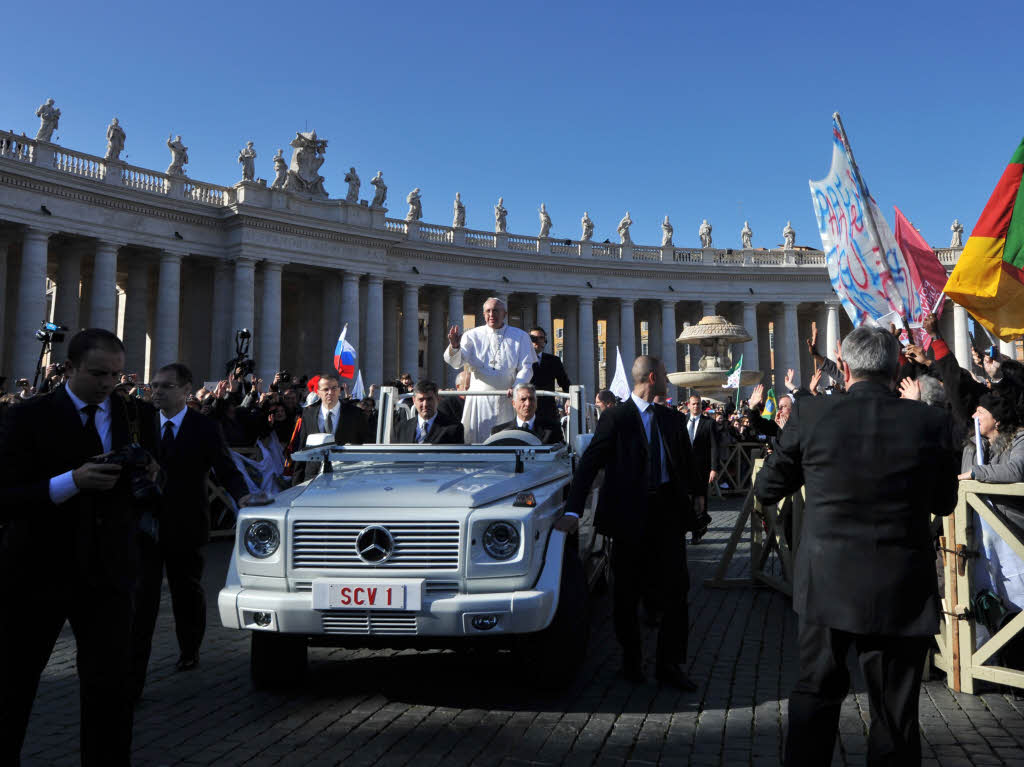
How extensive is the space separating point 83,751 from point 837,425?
371 centimetres

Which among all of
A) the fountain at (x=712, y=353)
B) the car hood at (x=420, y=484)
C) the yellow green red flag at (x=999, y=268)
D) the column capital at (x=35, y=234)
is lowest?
the car hood at (x=420, y=484)

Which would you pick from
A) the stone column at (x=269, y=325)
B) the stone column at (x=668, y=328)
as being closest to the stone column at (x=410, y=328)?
the stone column at (x=269, y=325)

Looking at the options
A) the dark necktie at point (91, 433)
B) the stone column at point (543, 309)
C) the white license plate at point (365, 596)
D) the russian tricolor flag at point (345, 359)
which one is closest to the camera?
the dark necktie at point (91, 433)

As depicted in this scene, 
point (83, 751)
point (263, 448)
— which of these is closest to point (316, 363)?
point (263, 448)

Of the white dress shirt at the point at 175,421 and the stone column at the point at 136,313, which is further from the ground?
the stone column at the point at 136,313

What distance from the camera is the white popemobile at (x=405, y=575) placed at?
16.4 ft

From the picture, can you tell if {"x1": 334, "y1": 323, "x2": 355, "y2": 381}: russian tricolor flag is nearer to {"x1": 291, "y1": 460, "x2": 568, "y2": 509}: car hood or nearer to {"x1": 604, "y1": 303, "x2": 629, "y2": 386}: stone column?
{"x1": 291, "y1": 460, "x2": 568, "y2": 509}: car hood

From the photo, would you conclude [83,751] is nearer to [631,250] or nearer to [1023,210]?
[1023,210]

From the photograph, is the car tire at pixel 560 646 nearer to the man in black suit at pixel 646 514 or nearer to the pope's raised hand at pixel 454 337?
the man in black suit at pixel 646 514

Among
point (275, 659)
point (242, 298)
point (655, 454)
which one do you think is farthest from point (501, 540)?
point (242, 298)

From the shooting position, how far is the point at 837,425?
363 cm

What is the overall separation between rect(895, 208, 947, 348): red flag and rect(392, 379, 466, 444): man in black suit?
479 centimetres

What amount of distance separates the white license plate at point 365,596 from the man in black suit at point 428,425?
116 inches

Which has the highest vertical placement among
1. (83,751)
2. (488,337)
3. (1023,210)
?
(1023,210)
